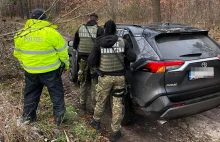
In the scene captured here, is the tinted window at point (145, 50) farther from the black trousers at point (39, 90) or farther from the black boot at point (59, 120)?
the black boot at point (59, 120)

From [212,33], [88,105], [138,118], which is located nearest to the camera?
[138,118]

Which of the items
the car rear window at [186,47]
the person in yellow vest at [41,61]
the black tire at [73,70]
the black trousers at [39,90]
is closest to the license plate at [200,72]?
the car rear window at [186,47]

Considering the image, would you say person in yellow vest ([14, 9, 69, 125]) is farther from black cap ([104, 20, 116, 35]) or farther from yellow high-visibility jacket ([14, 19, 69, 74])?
black cap ([104, 20, 116, 35])

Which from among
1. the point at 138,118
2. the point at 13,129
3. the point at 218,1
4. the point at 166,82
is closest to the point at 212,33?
the point at 218,1

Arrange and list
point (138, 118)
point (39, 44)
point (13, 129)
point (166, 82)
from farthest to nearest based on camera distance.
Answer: point (138, 118) → point (39, 44) → point (166, 82) → point (13, 129)

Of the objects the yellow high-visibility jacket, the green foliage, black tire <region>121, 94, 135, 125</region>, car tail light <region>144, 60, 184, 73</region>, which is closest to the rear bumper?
black tire <region>121, 94, 135, 125</region>

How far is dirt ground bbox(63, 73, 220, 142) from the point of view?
13.9 ft

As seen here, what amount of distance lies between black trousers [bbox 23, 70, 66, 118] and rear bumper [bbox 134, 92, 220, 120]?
4.46 feet

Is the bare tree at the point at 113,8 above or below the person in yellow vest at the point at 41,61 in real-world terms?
above

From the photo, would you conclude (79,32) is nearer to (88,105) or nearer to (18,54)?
(18,54)

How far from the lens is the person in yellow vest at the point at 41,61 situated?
13.4 ft

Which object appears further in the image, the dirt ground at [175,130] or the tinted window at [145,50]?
the dirt ground at [175,130]

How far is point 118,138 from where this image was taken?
13.8 feet

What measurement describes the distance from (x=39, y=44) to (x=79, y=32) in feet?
3.67
